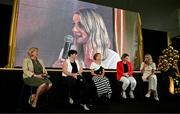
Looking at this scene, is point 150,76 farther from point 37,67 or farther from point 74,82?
point 37,67

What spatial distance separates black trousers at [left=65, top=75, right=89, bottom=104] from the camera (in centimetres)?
450

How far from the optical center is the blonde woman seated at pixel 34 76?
4250 mm

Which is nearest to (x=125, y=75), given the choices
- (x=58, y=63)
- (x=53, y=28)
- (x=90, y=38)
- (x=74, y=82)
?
(x=90, y=38)

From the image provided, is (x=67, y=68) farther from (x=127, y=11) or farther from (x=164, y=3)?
(x=164, y=3)

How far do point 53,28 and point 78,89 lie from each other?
1584 millimetres

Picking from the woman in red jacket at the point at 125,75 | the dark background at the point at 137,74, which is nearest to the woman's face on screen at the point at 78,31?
the dark background at the point at 137,74

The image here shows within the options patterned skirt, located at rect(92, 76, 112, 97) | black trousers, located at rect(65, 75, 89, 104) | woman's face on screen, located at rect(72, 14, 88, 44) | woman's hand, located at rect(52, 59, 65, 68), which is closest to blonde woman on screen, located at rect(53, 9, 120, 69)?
woman's face on screen, located at rect(72, 14, 88, 44)

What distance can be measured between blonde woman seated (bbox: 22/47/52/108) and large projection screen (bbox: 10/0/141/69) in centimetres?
60

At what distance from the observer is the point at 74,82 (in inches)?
182

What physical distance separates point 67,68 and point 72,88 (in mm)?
385

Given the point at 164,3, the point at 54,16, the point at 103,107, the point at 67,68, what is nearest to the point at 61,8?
the point at 54,16

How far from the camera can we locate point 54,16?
219 inches

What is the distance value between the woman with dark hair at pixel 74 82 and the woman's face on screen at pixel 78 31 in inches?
40.4

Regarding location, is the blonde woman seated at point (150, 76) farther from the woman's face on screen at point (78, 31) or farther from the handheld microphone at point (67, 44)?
the handheld microphone at point (67, 44)
